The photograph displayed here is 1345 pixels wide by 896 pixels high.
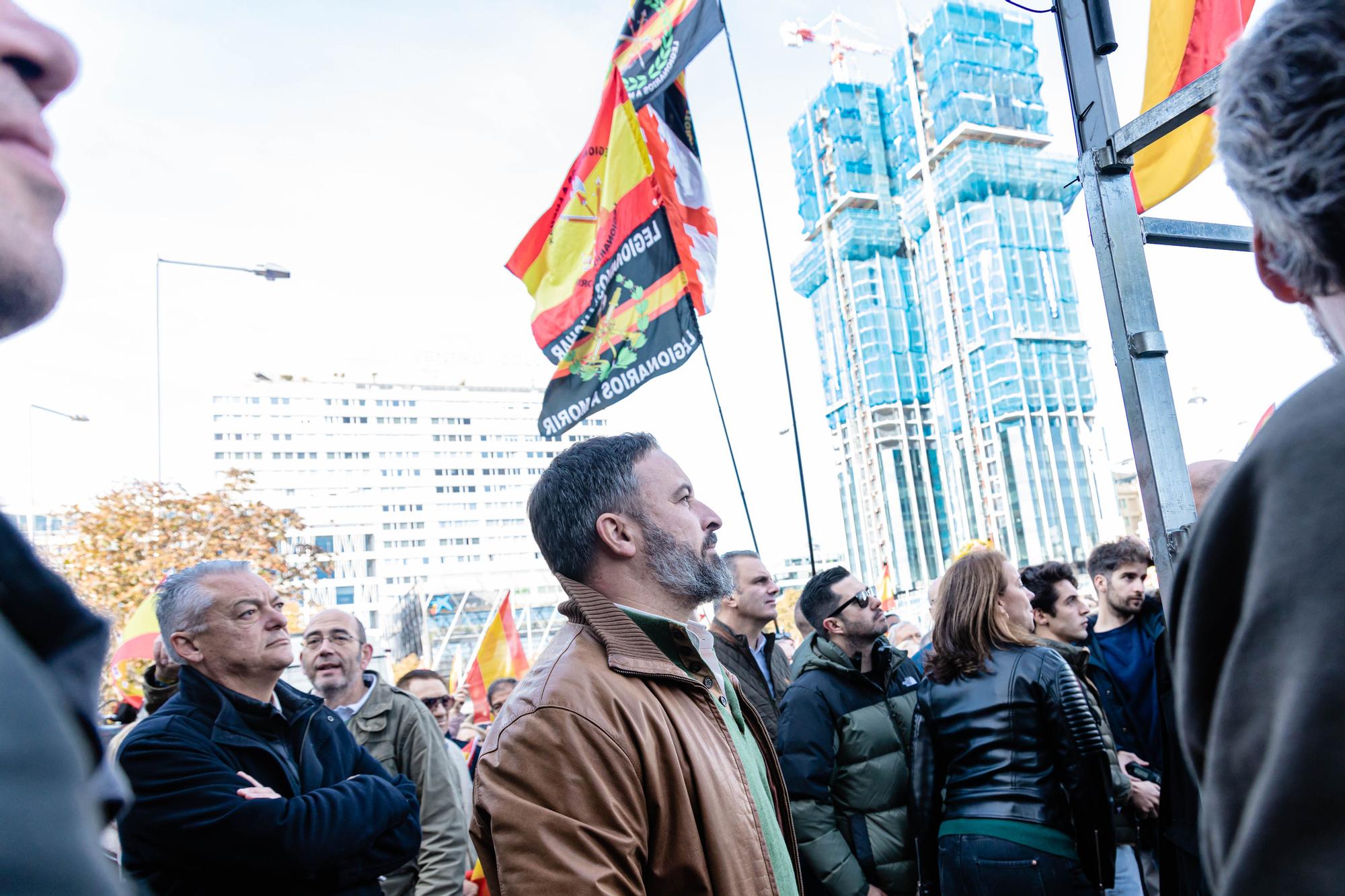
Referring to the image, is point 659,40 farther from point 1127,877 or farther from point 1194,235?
point 1127,877

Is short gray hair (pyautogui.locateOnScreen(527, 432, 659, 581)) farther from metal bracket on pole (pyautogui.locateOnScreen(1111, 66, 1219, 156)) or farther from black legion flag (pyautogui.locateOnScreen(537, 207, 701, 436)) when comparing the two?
black legion flag (pyautogui.locateOnScreen(537, 207, 701, 436))

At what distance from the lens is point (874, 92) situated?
94.1 meters

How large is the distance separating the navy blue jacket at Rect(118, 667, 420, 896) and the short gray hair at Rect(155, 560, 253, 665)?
14 centimetres

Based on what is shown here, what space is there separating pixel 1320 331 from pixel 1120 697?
4076 mm

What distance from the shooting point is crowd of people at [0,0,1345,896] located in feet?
2.25

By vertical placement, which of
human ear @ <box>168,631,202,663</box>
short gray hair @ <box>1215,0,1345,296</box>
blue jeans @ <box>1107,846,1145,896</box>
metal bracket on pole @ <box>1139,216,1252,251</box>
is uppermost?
metal bracket on pole @ <box>1139,216,1252,251</box>

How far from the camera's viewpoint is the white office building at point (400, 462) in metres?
128

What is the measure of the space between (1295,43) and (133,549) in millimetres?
20644

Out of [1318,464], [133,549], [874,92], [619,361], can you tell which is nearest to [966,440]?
[874,92]

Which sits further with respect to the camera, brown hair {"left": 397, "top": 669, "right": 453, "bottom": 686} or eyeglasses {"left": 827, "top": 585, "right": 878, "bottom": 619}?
brown hair {"left": 397, "top": 669, "right": 453, "bottom": 686}

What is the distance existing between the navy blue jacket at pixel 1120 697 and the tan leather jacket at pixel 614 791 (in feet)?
9.84

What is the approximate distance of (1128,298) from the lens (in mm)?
2283

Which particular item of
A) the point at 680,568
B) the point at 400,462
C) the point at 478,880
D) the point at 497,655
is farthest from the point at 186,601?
the point at 400,462

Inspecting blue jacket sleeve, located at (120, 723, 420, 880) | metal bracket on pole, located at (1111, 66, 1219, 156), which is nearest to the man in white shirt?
blue jacket sleeve, located at (120, 723, 420, 880)
